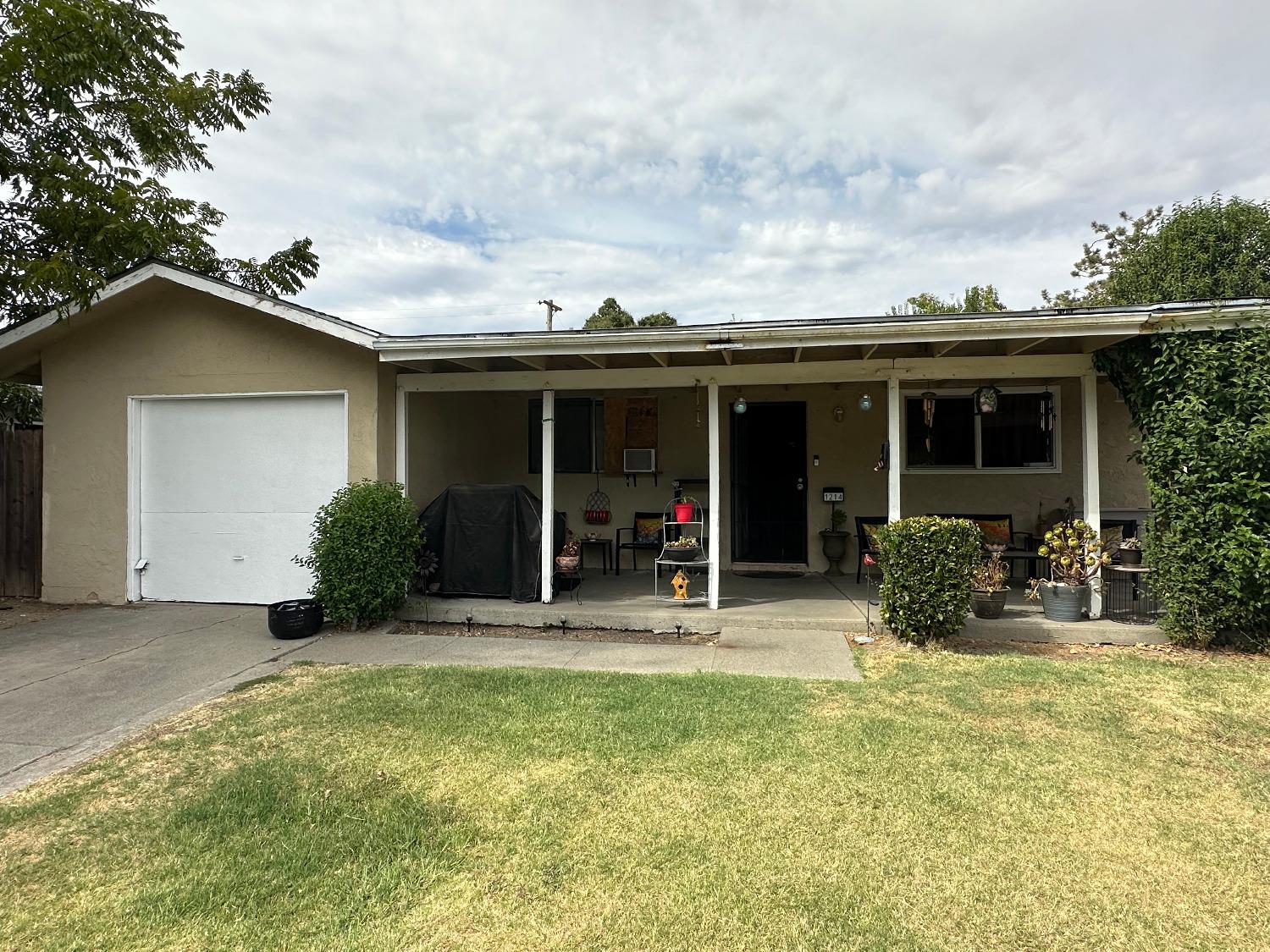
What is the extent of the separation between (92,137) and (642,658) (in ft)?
30.4

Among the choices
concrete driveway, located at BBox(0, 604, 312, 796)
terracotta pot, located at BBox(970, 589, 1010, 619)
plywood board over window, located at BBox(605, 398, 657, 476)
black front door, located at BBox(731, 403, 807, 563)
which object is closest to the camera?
concrete driveway, located at BBox(0, 604, 312, 796)

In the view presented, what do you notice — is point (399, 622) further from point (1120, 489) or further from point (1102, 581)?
point (1120, 489)

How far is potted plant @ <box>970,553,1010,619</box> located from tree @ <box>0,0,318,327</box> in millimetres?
8616

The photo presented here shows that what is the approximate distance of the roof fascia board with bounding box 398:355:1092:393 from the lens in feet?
20.9

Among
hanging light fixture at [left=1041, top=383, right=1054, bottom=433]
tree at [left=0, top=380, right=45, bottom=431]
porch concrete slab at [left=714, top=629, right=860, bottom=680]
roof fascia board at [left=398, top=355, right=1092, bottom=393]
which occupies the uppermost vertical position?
tree at [left=0, top=380, right=45, bottom=431]


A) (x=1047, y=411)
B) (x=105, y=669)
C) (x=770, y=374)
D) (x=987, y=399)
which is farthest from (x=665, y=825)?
(x=1047, y=411)

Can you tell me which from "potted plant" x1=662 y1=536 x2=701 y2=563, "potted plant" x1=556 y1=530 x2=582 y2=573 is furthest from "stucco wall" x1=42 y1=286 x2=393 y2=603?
"potted plant" x1=662 y1=536 x2=701 y2=563

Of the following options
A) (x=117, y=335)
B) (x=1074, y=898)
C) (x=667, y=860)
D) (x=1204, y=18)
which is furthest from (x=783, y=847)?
(x=1204, y=18)

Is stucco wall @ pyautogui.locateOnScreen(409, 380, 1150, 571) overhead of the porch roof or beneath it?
beneath

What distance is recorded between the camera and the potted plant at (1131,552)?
6.24 meters

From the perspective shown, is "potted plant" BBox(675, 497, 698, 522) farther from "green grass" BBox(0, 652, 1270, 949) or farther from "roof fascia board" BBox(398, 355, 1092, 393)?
"green grass" BBox(0, 652, 1270, 949)

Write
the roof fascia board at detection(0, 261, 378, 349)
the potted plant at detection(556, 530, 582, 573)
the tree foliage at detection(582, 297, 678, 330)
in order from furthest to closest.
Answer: the tree foliage at detection(582, 297, 678, 330) → the potted plant at detection(556, 530, 582, 573) → the roof fascia board at detection(0, 261, 378, 349)

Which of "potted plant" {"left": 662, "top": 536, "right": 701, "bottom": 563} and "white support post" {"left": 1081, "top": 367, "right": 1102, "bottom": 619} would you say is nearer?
"white support post" {"left": 1081, "top": 367, "right": 1102, "bottom": 619}

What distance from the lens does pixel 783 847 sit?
273 centimetres
